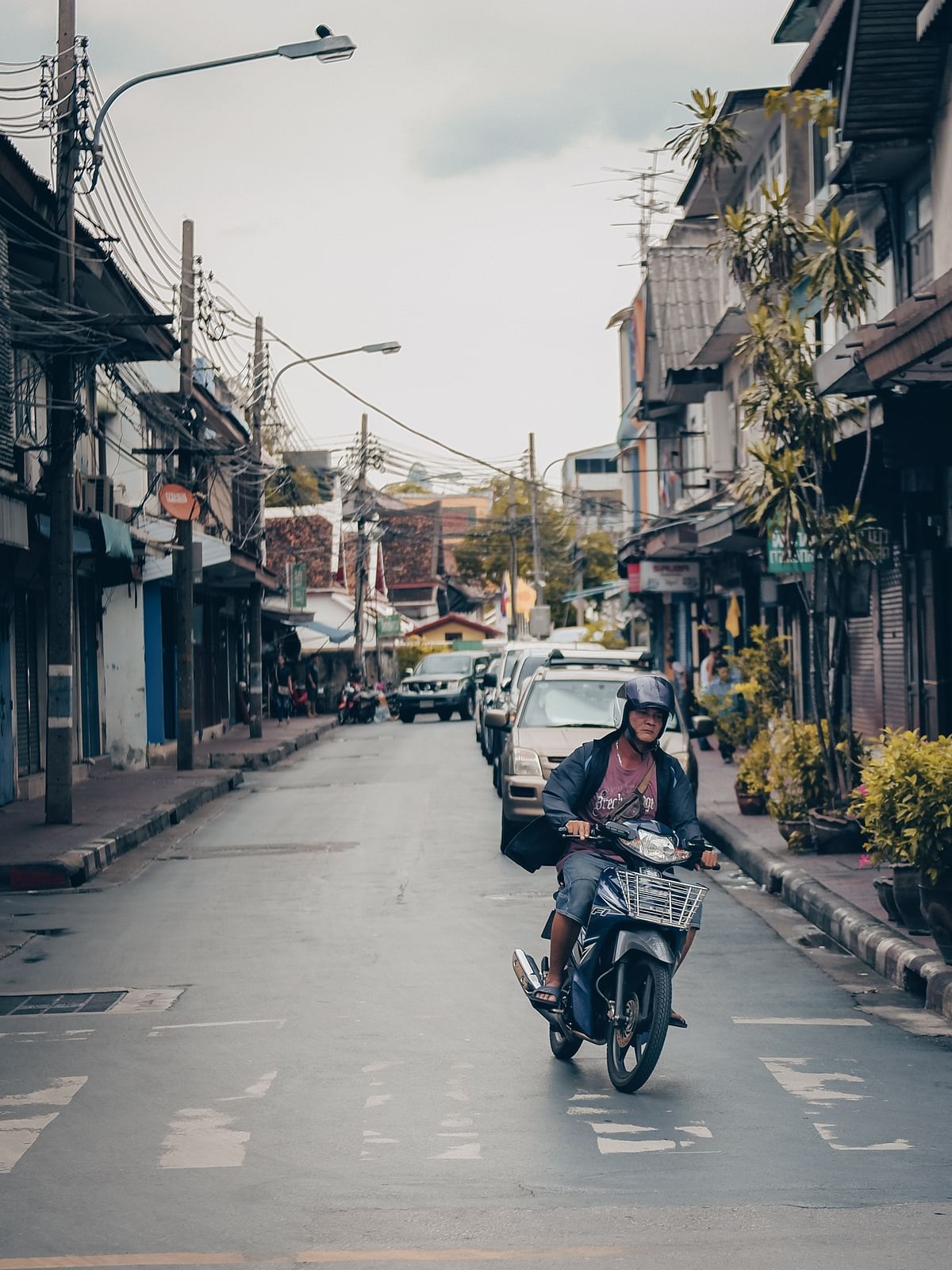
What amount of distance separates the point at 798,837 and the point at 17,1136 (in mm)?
9193

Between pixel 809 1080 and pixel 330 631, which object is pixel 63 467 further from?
pixel 330 631

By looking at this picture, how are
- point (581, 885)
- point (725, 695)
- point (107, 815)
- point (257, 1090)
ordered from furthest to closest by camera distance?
point (725, 695) < point (107, 815) < point (581, 885) < point (257, 1090)

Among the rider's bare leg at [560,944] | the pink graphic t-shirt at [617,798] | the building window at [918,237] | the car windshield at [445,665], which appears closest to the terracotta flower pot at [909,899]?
the pink graphic t-shirt at [617,798]

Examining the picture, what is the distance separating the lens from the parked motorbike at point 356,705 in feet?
164

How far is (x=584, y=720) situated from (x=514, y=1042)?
910 centimetres

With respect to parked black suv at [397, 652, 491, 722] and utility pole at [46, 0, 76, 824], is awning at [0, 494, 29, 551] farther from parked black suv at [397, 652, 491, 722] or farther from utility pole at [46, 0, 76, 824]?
parked black suv at [397, 652, 491, 722]

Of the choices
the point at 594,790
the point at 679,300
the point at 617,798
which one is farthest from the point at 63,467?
the point at 679,300

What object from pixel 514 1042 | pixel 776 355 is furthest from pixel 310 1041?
pixel 776 355

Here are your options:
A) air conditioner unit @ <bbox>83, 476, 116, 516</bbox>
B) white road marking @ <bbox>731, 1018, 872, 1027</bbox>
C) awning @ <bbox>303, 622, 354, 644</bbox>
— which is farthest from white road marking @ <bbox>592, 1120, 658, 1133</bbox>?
awning @ <bbox>303, 622, 354, 644</bbox>

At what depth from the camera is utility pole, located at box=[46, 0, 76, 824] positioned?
699 inches

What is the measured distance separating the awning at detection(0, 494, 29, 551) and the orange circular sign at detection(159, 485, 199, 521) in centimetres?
587

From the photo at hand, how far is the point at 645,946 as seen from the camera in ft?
23.0

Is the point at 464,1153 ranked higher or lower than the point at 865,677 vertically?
lower

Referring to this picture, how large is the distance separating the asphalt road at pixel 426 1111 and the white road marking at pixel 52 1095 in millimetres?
17
